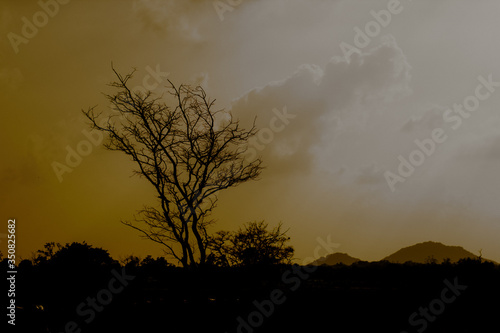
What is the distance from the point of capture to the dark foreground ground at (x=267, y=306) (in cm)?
1121

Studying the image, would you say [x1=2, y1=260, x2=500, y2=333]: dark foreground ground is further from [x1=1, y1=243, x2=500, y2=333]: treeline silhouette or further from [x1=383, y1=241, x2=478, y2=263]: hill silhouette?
[x1=383, y1=241, x2=478, y2=263]: hill silhouette

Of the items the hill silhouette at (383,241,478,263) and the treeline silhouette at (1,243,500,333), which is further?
the hill silhouette at (383,241,478,263)

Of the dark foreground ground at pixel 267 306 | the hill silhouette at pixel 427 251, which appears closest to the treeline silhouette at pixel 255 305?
the dark foreground ground at pixel 267 306

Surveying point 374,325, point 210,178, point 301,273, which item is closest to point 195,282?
point 210,178

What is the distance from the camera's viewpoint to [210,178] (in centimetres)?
1568

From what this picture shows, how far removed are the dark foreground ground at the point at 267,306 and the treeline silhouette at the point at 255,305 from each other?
0.02 m

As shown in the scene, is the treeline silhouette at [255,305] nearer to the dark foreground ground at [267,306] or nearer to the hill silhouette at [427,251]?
the dark foreground ground at [267,306]

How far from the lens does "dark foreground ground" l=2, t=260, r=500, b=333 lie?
441 inches

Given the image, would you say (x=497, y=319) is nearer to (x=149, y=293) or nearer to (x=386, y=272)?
(x=386, y=272)

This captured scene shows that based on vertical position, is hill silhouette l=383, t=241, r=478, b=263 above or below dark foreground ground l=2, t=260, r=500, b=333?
above

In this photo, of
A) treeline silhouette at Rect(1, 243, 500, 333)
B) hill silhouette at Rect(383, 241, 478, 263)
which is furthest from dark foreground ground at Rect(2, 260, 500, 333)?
hill silhouette at Rect(383, 241, 478, 263)

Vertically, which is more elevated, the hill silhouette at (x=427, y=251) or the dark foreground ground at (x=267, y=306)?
the hill silhouette at (x=427, y=251)

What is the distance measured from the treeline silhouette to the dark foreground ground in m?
0.02

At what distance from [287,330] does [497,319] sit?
4.74 m
